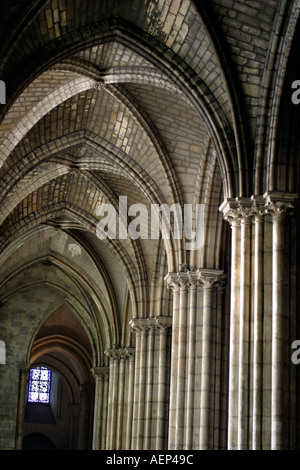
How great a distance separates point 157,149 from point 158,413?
6219 mm

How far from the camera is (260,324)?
13.4 m

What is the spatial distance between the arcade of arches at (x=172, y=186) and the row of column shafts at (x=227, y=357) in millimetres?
27

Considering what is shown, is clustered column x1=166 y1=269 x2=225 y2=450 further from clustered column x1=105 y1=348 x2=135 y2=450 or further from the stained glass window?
the stained glass window

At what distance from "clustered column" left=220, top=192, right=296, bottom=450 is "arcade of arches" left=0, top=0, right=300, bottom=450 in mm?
21

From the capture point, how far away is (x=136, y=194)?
22062 mm

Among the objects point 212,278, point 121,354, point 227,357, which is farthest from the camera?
point 121,354

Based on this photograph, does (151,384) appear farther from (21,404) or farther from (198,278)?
(21,404)

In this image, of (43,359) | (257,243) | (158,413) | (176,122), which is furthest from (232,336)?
(43,359)

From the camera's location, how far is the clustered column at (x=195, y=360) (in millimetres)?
17203

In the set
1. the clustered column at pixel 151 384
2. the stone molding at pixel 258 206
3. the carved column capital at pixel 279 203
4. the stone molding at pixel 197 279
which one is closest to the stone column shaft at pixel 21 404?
the clustered column at pixel 151 384

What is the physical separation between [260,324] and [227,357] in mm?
4498

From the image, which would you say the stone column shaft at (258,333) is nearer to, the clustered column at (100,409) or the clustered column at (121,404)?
the clustered column at (121,404)

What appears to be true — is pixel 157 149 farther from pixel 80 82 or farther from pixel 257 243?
pixel 257 243

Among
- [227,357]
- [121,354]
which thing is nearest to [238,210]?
[227,357]
